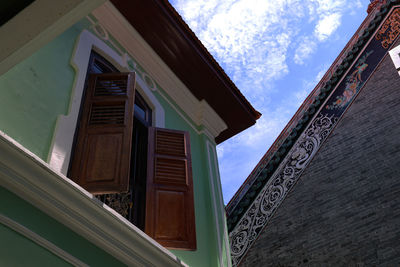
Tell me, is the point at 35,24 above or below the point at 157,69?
below

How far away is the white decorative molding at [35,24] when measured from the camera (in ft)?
5.85

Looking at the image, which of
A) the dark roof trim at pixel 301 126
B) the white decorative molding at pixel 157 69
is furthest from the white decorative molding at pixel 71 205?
the dark roof trim at pixel 301 126

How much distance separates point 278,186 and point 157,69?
14.0 feet

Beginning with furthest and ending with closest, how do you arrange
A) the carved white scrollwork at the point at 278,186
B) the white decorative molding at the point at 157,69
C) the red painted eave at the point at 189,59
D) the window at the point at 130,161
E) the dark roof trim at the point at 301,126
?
Answer: 1. the dark roof trim at the point at 301,126
2. the carved white scrollwork at the point at 278,186
3. the red painted eave at the point at 189,59
4. the white decorative molding at the point at 157,69
5. the window at the point at 130,161

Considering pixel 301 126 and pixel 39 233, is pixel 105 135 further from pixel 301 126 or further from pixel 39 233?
pixel 301 126

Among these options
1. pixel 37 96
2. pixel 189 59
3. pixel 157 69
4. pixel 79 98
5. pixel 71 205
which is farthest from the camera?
pixel 189 59

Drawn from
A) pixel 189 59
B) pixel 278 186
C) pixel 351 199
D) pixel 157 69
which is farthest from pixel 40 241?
pixel 278 186

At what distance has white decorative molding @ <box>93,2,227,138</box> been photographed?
454 cm

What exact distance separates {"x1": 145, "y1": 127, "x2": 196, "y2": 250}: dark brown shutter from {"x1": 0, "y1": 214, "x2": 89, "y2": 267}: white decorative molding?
37.4 inches

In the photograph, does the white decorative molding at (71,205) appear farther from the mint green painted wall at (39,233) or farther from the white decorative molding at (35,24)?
the white decorative molding at (35,24)

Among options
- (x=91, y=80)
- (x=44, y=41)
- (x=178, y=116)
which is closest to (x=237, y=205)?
(x=178, y=116)

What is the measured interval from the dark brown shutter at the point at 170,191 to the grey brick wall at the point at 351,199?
13.1 feet

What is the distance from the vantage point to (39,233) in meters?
2.47

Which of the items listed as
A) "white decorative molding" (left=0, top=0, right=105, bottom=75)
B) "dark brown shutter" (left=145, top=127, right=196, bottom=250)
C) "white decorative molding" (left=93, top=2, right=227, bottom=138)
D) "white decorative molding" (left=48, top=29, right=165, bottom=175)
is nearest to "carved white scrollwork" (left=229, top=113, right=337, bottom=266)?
"white decorative molding" (left=93, top=2, right=227, bottom=138)
